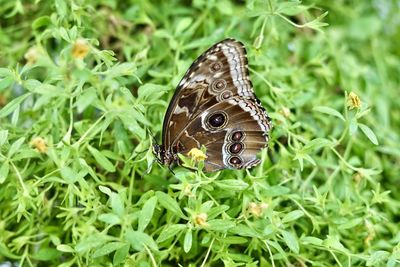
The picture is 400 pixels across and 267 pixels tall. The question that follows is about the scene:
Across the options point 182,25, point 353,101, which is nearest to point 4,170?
point 182,25

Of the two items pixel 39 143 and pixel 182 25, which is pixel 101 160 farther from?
pixel 182 25

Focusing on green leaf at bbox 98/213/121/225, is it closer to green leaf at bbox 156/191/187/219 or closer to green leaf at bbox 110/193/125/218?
green leaf at bbox 110/193/125/218

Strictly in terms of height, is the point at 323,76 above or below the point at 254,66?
below

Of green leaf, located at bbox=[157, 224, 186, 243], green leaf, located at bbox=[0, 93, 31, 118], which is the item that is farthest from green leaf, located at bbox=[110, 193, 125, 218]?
green leaf, located at bbox=[0, 93, 31, 118]

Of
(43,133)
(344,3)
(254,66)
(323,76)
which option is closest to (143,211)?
(43,133)

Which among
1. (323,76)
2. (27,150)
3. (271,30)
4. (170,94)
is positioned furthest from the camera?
(323,76)

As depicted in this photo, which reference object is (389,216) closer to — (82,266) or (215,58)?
(215,58)
